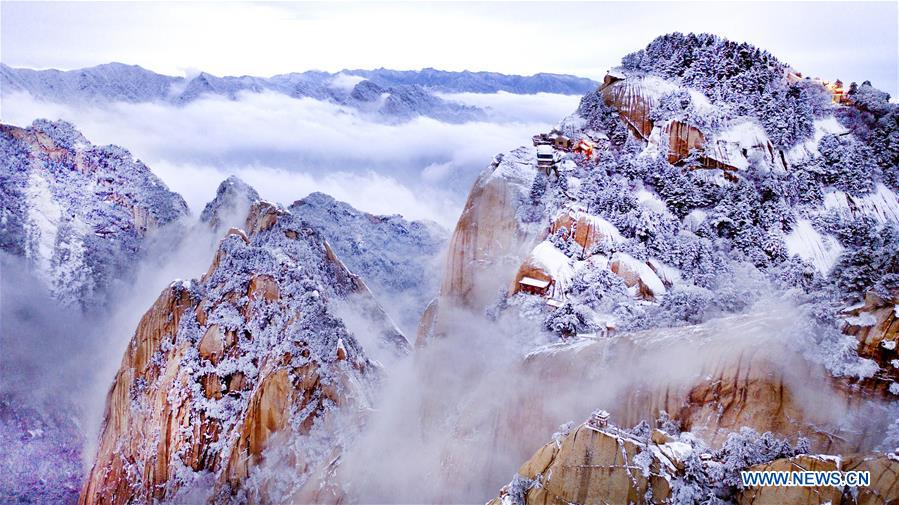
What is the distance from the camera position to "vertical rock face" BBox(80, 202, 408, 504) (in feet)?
130

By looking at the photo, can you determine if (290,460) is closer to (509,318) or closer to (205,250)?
(509,318)

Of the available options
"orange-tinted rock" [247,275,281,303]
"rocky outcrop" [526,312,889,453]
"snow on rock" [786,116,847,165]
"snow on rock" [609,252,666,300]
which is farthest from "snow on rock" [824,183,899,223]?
"orange-tinted rock" [247,275,281,303]

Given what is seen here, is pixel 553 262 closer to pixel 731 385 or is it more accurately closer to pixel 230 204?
pixel 731 385

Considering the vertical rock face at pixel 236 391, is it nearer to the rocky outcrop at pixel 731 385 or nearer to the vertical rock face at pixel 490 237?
the vertical rock face at pixel 490 237

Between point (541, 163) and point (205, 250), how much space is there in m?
73.1

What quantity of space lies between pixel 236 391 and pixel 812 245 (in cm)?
4111

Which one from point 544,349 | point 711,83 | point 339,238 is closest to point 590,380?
point 544,349

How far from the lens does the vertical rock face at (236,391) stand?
39750 mm

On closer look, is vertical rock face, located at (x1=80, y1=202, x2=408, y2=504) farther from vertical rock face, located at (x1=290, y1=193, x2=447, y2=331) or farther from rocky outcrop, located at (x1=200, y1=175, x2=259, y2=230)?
vertical rock face, located at (x1=290, y1=193, x2=447, y2=331)

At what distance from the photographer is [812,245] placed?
29.1 m

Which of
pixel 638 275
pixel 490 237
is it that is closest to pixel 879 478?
pixel 638 275

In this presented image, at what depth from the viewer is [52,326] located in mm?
92375

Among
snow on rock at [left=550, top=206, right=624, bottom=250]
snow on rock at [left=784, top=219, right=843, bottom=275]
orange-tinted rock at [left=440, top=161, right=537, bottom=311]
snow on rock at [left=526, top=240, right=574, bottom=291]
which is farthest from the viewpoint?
orange-tinted rock at [left=440, top=161, right=537, bottom=311]

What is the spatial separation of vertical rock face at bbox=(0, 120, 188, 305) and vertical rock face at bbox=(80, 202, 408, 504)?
198 feet
